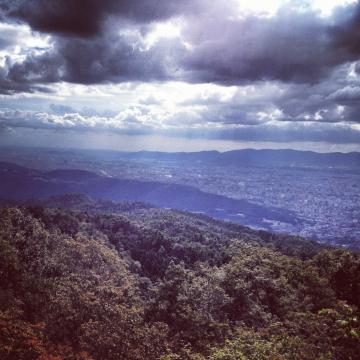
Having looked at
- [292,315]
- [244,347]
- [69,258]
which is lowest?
[69,258]

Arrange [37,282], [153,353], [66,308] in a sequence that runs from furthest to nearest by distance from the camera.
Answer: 1. [37,282]
2. [66,308]
3. [153,353]

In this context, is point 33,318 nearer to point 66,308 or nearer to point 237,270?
point 66,308

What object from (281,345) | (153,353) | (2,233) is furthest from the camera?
(2,233)

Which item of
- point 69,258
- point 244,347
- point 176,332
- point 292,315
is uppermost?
point 244,347

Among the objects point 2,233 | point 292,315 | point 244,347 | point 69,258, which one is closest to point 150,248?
point 69,258

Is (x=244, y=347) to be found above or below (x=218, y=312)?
above

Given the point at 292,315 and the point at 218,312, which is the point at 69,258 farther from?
the point at 292,315

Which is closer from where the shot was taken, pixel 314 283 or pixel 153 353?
pixel 153 353

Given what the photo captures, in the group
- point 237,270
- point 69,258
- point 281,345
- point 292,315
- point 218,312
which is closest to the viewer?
point 281,345

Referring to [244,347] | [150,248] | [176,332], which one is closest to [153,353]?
[176,332]
